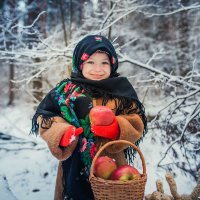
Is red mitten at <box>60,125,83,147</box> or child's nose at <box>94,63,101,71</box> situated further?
child's nose at <box>94,63,101,71</box>

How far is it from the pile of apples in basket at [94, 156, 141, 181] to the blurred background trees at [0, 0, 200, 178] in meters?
2.16

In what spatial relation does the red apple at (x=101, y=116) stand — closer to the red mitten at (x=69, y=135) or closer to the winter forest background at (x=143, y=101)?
the red mitten at (x=69, y=135)

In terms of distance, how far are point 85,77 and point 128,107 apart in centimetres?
39

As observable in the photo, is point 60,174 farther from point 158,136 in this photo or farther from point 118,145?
point 158,136

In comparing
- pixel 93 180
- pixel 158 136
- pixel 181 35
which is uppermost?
pixel 181 35

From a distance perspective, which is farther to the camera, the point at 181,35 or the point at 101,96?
the point at 181,35

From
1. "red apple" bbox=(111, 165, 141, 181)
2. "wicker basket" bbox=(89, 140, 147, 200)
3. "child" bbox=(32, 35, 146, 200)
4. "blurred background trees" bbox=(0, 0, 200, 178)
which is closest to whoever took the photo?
"wicker basket" bbox=(89, 140, 147, 200)

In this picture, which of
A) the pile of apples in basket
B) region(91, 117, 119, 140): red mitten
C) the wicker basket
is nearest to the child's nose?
region(91, 117, 119, 140): red mitten

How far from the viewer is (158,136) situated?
4.72 meters

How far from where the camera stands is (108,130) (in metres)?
1.94

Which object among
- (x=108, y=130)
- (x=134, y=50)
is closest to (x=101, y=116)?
(x=108, y=130)

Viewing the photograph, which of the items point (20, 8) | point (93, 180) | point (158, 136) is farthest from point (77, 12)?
point (93, 180)

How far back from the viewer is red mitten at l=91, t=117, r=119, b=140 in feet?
6.29

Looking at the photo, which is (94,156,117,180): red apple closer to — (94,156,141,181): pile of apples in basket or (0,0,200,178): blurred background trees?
(94,156,141,181): pile of apples in basket
